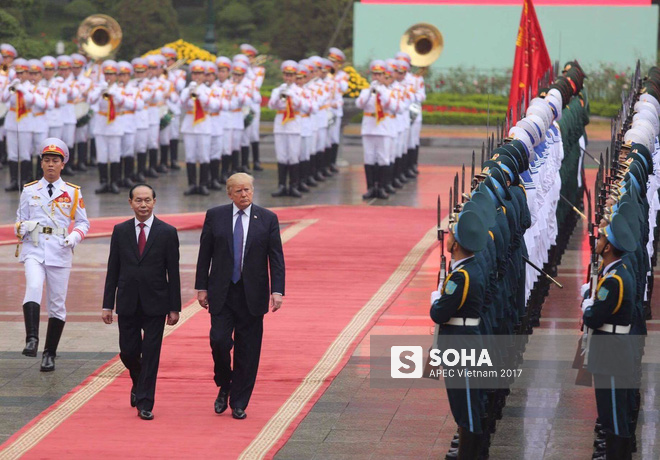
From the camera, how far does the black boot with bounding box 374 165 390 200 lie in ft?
65.1

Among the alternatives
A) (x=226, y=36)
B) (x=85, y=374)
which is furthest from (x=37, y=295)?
(x=226, y=36)

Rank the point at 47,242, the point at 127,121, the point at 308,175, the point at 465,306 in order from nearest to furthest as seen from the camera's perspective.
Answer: the point at 465,306, the point at 47,242, the point at 127,121, the point at 308,175

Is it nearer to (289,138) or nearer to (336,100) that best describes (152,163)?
(336,100)

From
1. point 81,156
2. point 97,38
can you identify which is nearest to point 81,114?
point 81,156

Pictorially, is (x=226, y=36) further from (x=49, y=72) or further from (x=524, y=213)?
(x=524, y=213)

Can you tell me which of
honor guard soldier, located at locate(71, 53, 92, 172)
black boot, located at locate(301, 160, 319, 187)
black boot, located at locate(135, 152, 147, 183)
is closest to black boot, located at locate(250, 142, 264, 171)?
black boot, located at locate(301, 160, 319, 187)

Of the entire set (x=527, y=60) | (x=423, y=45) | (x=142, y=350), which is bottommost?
(x=142, y=350)

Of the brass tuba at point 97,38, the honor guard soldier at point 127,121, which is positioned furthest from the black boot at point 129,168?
the brass tuba at point 97,38

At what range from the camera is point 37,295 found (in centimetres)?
1010

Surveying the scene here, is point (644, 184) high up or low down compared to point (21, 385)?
up

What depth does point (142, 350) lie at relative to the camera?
8.73 meters

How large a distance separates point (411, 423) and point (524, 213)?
1.64m

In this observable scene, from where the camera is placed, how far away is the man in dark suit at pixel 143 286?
866cm

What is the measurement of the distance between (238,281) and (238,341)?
363mm
